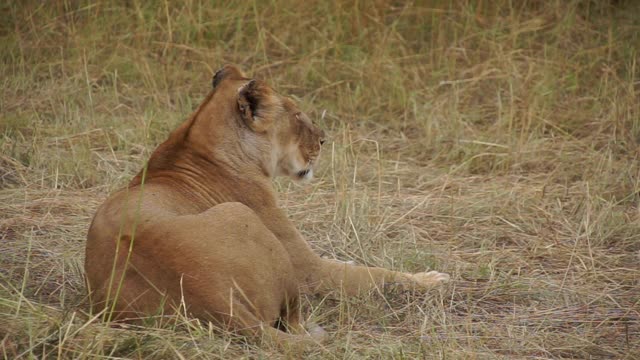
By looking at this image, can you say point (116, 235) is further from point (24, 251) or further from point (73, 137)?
point (73, 137)

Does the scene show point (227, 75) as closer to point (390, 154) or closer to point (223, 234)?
point (223, 234)

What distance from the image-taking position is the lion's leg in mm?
4191

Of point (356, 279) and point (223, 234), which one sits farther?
point (356, 279)

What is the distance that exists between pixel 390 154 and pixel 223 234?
290cm

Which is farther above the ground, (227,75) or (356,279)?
(227,75)

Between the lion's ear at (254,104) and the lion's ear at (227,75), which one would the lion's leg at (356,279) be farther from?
the lion's ear at (227,75)

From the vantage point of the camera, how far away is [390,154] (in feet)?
20.7

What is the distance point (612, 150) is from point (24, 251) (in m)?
3.49

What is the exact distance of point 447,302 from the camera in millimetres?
4266

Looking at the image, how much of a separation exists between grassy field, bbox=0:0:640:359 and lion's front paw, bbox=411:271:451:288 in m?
0.05

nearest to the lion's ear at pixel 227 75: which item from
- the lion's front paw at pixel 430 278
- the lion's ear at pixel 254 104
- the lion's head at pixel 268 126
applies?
the lion's head at pixel 268 126

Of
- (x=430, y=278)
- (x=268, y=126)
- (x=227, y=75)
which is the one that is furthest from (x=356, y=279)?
(x=227, y=75)

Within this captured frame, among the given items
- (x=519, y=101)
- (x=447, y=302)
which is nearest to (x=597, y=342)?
(x=447, y=302)

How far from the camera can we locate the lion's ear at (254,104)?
4215 mm
